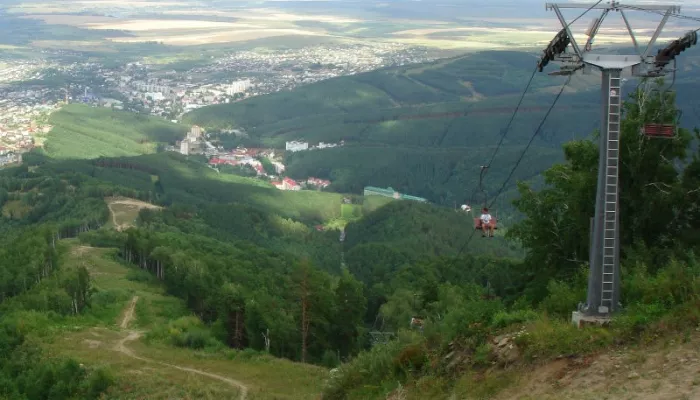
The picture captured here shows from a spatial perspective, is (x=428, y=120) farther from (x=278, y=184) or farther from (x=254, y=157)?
(x=278, y=184)

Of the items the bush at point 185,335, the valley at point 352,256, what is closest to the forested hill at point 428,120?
the valley at point 352,256

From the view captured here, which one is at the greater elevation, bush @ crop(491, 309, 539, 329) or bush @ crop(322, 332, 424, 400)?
bush @ crop(491, 309, 539, 329)

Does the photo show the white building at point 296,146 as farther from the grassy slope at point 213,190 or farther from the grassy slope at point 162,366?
the grassy slope at point 162,366

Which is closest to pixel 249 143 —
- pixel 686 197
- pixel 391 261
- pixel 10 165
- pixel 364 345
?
pixel 10 165

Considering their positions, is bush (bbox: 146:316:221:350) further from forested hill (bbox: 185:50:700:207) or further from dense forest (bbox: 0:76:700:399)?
forested hill (bbox: 185:50:700:207)

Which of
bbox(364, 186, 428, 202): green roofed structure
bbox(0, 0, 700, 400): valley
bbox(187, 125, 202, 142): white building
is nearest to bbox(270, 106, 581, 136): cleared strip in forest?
bbox(0, 0, 700, 400): valley

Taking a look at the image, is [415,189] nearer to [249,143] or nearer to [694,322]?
[249,143]

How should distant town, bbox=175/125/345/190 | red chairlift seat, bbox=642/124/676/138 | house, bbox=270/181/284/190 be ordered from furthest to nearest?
1. distant town, bbox=175/125/345/190
2. house, bbox=270/181/284/190
3. red chairlift seat, bbox=642/124/676/138
